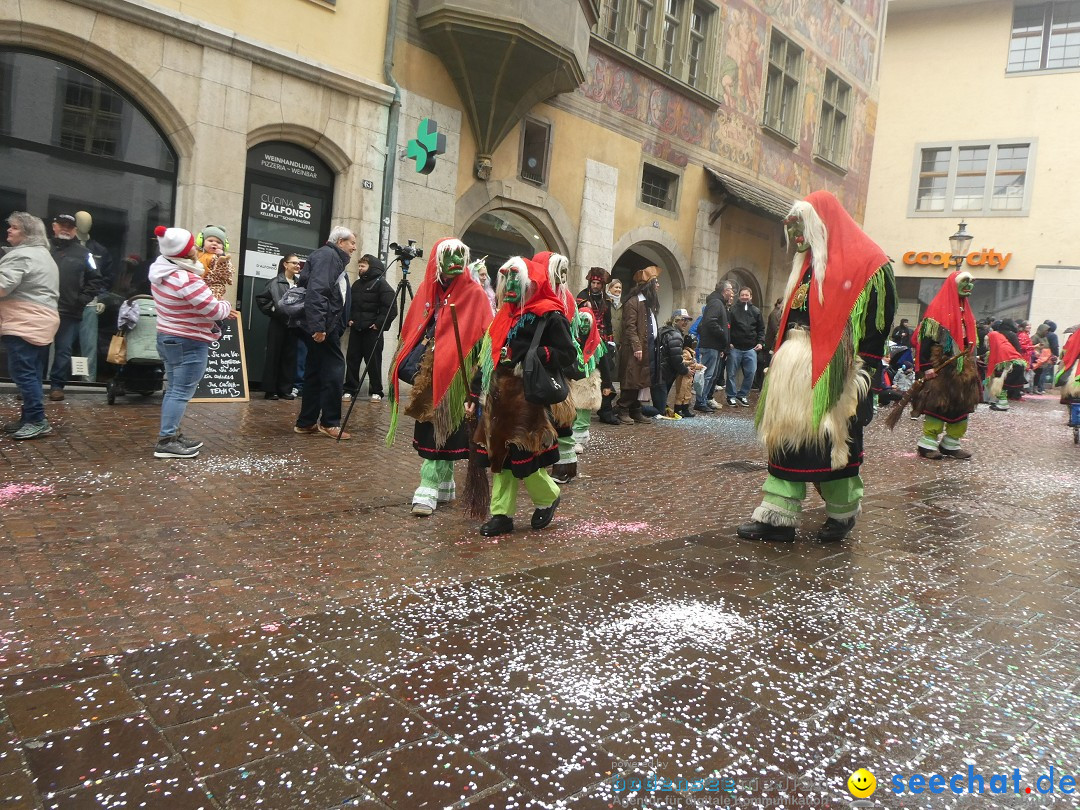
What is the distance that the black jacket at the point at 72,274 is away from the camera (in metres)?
8.38

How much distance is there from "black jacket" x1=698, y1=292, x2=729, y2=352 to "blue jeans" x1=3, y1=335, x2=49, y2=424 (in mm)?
9497

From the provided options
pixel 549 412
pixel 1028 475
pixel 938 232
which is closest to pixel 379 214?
pixel 549 412

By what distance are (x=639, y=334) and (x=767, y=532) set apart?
233 inches

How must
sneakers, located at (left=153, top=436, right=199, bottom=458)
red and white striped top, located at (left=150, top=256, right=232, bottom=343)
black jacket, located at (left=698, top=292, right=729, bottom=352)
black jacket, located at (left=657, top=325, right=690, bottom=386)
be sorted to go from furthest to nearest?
black jacket, located at (left=698, top=292, right=729, bottom=352) < black jacket, located at (left=657, top=325, right=690, bottom=386) < sneakers, located at (left=153, top=436, right=199, bottom=458) < red and white striped top, located at (left=150, top=256, right=232, bottom=343)

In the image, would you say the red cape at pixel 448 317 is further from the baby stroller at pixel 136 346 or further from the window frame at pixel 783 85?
A: the window frame at pixel 783 85

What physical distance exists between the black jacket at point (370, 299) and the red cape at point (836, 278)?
6457 millimetres

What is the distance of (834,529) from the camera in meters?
5.17

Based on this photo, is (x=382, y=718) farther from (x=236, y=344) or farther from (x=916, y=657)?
(x=236, y=344)

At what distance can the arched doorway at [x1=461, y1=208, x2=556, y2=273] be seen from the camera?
14.0 metres

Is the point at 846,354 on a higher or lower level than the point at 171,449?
higher

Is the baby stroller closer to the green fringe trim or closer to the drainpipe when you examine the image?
the drainpipe

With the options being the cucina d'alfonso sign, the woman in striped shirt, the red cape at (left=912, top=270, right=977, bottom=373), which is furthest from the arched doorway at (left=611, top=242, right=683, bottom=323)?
the cucina d'alfonso sign

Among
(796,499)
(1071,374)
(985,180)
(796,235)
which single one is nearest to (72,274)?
(796,235)

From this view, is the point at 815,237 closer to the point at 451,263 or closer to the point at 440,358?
the point at 451,263
